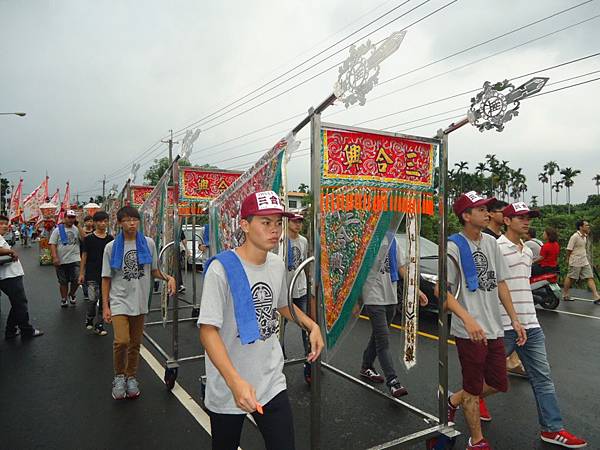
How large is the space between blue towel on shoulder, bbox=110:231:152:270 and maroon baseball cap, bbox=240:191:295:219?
2388 millimetres

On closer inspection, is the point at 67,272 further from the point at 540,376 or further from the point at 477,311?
the point at 540,376

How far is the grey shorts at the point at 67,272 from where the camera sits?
8.53 m

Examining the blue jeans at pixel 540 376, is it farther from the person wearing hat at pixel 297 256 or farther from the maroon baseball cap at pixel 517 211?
the person wearing hat at pixel 297 256

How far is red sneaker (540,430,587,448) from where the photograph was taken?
331 cm

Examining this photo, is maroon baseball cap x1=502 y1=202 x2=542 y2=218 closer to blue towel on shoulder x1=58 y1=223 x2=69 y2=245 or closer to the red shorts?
the red shorts

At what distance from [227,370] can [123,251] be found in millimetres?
2792

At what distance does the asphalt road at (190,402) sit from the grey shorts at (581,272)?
125 inches

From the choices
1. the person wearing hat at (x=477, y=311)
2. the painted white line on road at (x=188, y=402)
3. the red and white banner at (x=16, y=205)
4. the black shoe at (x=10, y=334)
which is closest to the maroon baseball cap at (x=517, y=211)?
the person wearing hat at (x=477, y=311)

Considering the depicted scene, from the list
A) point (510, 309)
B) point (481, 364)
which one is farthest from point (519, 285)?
point (481, 364)

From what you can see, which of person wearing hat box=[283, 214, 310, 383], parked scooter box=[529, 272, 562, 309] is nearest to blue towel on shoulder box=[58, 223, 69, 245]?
person wearing hat box=[283, 214, 310, 383]

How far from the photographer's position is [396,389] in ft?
13.9

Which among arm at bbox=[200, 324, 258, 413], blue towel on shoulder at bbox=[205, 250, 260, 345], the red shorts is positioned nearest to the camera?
arm at bbox=[200, 324, 258, 413]

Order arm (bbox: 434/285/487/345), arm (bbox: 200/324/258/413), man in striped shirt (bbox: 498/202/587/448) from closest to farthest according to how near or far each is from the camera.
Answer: arm (bbox: 200/324/258/413) < arm (bbox: 434/285/487/345) < man in striped shirt (bbox: 498/202/587/448)

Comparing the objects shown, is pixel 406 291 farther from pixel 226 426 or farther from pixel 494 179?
pixel 494 179
